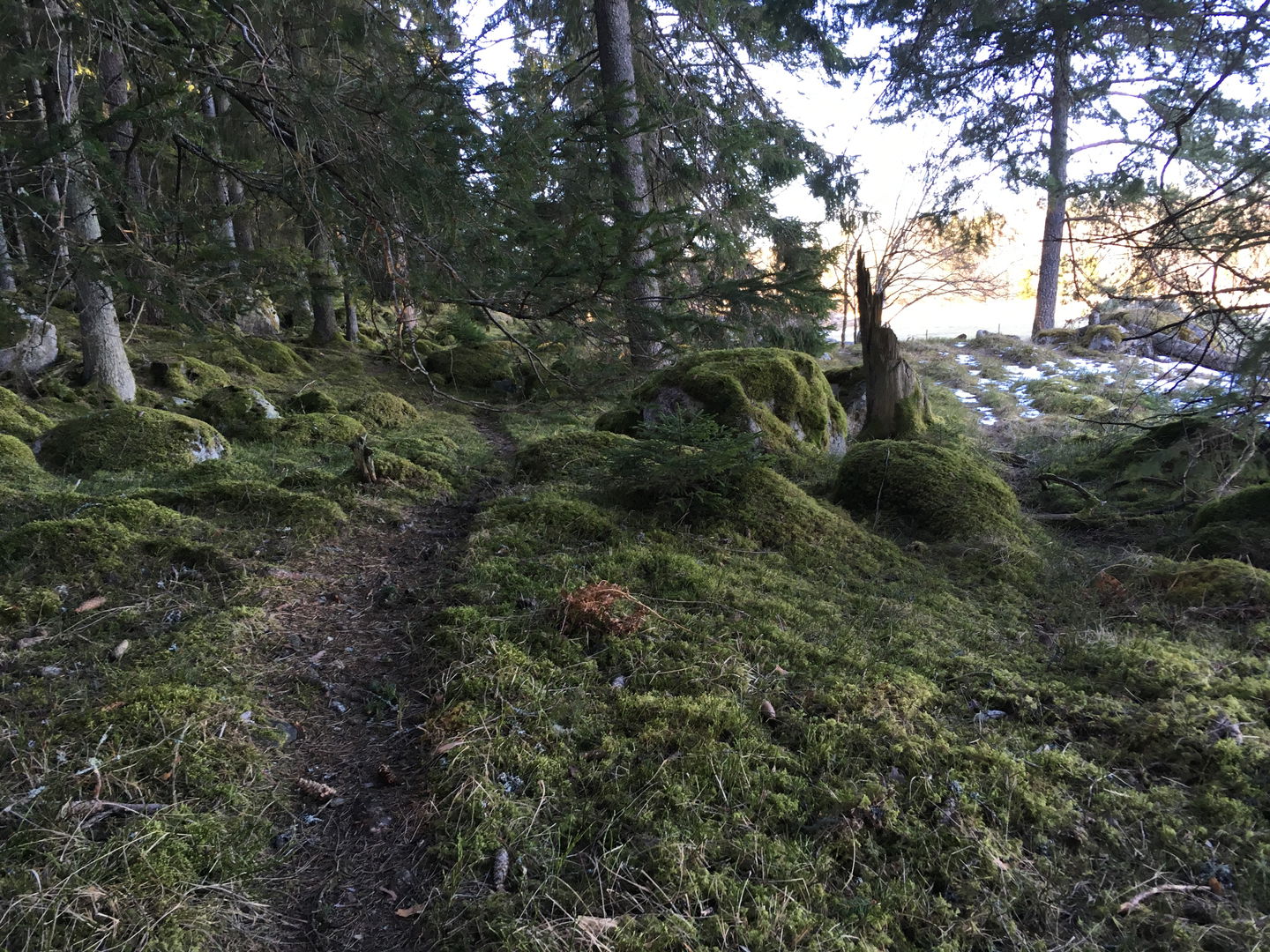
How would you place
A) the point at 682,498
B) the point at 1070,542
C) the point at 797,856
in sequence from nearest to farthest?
the point at 797,856
the point at 682,498
the point at 1070,542

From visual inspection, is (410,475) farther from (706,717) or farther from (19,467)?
(706,717)

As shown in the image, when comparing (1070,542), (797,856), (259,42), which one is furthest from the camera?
(1070,542)

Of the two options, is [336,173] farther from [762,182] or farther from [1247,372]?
[762,182]

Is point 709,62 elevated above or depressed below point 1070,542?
above

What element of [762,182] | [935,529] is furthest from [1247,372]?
[762,182]

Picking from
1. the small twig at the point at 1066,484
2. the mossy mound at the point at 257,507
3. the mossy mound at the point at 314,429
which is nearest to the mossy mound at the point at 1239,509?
the small twig at the point at 1066,484

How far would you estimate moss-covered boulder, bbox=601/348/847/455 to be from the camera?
7.56 m

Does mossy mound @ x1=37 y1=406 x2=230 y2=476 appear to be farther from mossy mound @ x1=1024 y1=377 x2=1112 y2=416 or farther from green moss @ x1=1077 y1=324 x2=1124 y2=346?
green moss @ x1=1077 y1=324 x2=1124 y2=346

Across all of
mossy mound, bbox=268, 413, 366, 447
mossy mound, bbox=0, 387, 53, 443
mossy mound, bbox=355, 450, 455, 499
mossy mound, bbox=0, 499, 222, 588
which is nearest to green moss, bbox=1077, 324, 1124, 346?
mossy mound, bbox=355, 450, 455, 499

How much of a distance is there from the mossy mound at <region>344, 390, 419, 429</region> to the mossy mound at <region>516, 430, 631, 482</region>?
3.67 meters

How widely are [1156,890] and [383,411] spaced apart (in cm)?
1044

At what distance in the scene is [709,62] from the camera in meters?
11.7

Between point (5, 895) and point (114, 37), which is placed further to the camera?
point (114, 37)

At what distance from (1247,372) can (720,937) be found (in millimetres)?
4250
